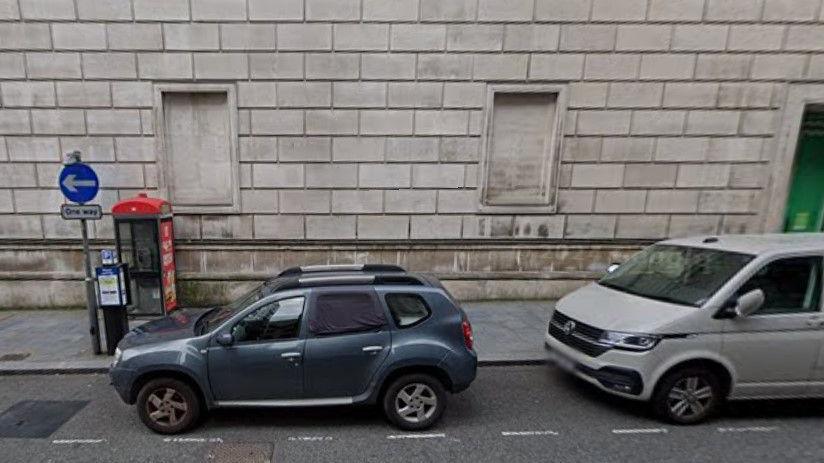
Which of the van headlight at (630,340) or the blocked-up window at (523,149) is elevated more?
the blocked-up window at (523,149)

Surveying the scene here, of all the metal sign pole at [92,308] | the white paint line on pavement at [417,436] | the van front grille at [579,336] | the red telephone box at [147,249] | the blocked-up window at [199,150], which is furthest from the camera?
the blocked-up window at [199,150]

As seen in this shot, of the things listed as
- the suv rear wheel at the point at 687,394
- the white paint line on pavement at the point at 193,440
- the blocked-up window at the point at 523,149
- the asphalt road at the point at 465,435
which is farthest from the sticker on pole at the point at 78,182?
the suv rear wheel at the point at 687,394

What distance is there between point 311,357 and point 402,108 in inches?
195

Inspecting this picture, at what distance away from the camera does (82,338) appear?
230 inches

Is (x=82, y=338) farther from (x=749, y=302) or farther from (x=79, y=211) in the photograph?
(x=749, y=302)

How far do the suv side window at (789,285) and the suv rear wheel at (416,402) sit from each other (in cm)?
308

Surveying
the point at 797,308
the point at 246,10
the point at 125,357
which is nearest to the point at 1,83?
the point at 246,10

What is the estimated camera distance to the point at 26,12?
670 cm

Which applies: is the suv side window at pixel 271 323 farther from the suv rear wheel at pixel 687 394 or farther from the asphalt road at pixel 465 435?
the suv rear wheel at pixel 687 394

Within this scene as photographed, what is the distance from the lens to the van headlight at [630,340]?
379 cm

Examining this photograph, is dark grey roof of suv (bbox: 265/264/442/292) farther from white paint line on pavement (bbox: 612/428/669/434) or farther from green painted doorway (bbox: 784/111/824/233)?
green painted doorway (bbox: 784/111/824/233)

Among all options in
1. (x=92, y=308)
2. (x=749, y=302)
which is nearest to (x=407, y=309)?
(x=749, y=302)

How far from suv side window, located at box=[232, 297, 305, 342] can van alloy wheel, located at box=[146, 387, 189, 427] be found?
0.81m

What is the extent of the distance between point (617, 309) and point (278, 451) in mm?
3539
